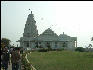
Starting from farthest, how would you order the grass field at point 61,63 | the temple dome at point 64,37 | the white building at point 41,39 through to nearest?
the temple dome at point 64,37 → the white building at point 41,39 → the grass field at point 61,63

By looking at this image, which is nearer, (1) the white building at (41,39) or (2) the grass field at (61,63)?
(2) the grass field at (61,63)

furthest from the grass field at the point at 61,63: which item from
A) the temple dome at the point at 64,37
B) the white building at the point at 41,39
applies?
the temple dome at the point at 64,37

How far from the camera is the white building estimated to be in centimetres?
11062

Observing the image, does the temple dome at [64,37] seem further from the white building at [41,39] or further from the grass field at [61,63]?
the grass field at [61,63]

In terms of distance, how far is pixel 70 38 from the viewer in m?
116

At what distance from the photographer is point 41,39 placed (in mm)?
111562

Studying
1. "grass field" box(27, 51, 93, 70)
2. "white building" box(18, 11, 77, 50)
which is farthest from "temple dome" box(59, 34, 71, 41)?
"grass field" box(27, 51, 93, 70)

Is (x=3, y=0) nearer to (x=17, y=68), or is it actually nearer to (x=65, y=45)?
(x=17, y=68)

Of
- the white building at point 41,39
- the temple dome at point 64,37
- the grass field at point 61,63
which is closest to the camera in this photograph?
the grass field at point 61,63

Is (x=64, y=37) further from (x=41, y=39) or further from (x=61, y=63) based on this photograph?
(x=61, y=63)

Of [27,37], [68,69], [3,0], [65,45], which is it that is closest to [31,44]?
[27,37]

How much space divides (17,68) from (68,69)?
6.55m

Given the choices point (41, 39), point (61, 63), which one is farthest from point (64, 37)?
point (61, 63)

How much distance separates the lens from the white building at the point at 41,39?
110625 millimetres
